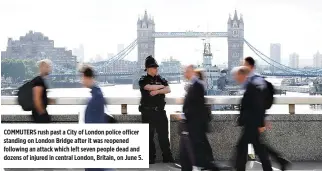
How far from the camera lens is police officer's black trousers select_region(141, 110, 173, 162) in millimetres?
5633

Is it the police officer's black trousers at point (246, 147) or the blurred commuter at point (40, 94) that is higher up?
the blurred commuter at point (40, 94)

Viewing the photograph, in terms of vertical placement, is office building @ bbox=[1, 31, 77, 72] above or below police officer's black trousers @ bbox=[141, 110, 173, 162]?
above

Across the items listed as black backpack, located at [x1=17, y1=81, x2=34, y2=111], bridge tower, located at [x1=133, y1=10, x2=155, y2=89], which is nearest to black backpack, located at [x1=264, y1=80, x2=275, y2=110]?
black backpack, located at [x1=17, y1=81, x2=34, y2=111]

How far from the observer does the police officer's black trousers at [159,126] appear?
18.5 feet

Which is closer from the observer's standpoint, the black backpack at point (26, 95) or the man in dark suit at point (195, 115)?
the man in dark suit at point (195, 115)

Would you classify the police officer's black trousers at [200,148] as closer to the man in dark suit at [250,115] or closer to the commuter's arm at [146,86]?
the man in dark suit at [250,115]

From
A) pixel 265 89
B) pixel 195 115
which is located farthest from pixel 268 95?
pixel 195 115

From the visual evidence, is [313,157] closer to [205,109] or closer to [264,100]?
[264,100]

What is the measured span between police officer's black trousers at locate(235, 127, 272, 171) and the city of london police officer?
1183 millimetres

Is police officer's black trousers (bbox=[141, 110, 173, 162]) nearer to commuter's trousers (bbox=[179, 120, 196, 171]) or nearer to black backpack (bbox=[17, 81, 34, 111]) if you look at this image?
commuter's trousers (bbox=[179, 120, 196, 171])

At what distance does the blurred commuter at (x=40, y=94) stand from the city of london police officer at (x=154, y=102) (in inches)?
40.3

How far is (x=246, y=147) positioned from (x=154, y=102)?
1288 mm

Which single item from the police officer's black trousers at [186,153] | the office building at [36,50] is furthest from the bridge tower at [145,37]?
the police officer's black trousers at [186,153]

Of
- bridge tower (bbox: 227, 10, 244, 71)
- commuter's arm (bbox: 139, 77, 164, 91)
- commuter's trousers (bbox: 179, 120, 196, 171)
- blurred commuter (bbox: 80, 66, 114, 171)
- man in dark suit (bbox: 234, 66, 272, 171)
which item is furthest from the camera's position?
bridge tower (bbox: 227, 10, 244, 71)
